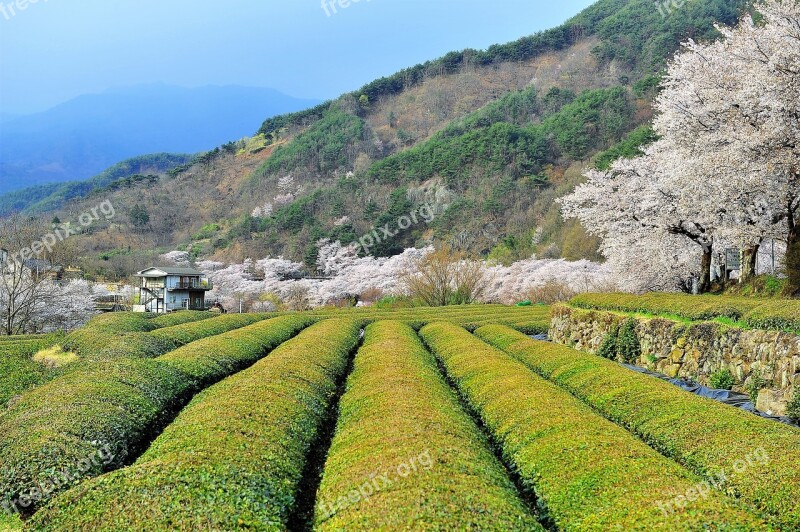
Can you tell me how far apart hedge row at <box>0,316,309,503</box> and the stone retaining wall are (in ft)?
41.8

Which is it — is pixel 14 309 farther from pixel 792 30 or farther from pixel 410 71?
pixel 410 71

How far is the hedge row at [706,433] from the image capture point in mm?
7074

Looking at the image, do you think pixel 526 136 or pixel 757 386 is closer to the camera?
pixel 757 386

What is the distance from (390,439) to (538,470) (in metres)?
2.26

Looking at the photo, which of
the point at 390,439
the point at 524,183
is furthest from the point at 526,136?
the point at 390,439

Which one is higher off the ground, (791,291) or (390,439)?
(390,439)

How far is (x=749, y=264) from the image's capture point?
22.5m

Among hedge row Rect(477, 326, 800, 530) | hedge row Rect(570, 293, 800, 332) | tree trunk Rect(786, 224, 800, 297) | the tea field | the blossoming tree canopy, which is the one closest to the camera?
the tea field

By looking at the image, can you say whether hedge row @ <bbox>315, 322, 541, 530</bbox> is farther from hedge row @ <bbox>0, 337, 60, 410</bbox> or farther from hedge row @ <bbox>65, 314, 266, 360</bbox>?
hedge row @ <bbox>65, 314, 266, 360</bbox>

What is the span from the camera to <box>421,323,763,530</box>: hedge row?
629 cm

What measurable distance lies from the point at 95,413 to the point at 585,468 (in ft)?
26.6

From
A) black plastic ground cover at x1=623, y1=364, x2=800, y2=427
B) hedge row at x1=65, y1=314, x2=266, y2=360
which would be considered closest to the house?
hedge row at x1=65, y1=314, x2=266, y2=360

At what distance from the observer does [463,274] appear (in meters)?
48.7

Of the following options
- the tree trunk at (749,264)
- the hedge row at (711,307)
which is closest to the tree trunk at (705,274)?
the tree trunk at (749,264)
